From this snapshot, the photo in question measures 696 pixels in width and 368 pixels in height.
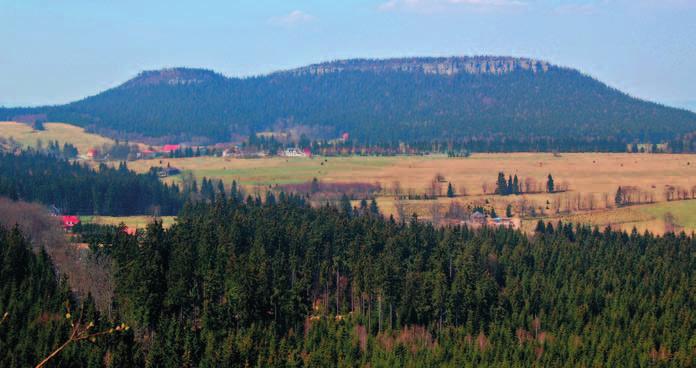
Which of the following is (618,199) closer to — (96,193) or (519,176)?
(519,176)

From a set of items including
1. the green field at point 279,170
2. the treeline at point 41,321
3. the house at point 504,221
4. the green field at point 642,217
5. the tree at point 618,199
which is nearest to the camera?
the treeline at point 41,321

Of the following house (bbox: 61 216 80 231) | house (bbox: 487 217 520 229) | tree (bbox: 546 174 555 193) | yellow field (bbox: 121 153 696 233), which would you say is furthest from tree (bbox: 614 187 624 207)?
house (bbox: 61 216 80 231)

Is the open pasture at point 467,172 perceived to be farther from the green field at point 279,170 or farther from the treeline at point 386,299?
the treeline at point 386,299

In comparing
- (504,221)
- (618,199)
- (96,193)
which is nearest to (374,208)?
(504,221)

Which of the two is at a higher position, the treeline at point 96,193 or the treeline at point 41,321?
the treeline at point 96,193

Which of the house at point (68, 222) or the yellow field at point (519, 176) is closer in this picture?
the house at point (68, 222)

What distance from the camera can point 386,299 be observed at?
230 ft

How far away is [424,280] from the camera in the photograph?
71.1 m

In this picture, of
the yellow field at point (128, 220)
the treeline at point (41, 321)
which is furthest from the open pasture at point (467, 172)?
the treeline at point (41, 321)

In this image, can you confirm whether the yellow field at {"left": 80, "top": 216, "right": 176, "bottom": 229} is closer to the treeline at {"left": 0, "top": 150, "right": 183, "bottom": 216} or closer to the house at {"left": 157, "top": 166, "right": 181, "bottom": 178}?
the treeline at {"left": 0, "top": 150, "right": 183, "bottom": 216}

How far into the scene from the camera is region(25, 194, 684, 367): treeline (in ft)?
199

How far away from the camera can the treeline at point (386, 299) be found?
6051 centimetres

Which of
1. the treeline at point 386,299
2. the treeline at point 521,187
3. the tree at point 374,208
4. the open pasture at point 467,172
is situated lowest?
the treeline at point 386,299

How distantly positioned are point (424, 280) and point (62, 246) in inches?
1291
